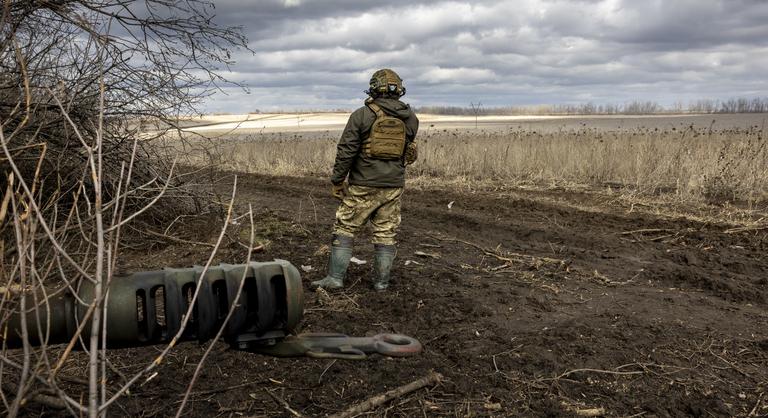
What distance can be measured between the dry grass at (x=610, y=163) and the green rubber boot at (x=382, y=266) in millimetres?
4171

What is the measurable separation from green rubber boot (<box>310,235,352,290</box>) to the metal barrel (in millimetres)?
3025

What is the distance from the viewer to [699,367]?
3.93m

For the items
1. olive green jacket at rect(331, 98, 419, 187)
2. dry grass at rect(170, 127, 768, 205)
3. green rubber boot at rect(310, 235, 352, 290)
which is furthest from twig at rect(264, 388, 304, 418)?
dry grass at rect(170, 127, 768, 205)

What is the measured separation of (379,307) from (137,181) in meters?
3.13

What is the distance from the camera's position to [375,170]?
5.44 metres

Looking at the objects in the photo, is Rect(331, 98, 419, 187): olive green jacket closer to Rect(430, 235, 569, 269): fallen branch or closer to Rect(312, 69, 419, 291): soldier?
Rect(312, 69, 419, 291): soldier

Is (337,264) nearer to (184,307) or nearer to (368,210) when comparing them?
(368,210)

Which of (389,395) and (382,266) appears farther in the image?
(382,266)

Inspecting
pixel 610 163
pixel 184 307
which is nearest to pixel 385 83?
pixel 184 307

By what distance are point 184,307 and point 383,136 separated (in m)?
3.34

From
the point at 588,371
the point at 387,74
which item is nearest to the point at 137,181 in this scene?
the point at 387,74

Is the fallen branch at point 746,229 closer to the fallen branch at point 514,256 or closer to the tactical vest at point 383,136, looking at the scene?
the fallen branch at point 514,256

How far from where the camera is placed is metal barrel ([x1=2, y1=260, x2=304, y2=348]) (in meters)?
2.12

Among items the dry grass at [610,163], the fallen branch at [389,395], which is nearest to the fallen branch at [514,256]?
the fallen branch at [389,395]
